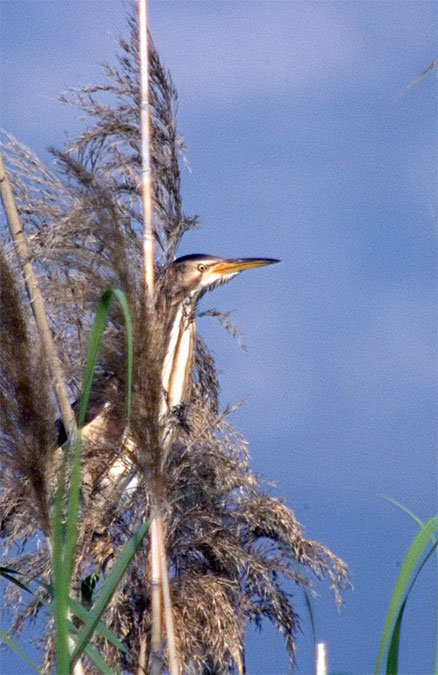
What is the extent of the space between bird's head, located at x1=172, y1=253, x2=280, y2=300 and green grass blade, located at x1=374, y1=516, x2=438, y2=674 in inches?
91.3

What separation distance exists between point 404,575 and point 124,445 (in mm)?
771

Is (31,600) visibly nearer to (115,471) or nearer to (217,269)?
(115,471)

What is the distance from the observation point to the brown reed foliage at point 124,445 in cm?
189

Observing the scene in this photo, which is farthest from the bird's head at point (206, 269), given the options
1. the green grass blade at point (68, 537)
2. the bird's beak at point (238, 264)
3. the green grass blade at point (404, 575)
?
the green grass blade at point (404, 575)

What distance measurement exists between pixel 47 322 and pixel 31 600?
3.86ft

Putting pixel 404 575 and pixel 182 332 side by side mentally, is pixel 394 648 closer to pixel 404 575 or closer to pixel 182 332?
pixel 404 575

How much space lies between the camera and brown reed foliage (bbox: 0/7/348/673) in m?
1.89

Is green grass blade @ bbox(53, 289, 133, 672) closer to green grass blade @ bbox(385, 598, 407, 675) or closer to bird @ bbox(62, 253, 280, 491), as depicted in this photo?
green grass blade @ bbox(385, 598, 407, 675)

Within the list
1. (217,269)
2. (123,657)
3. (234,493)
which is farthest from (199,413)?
(217,269)

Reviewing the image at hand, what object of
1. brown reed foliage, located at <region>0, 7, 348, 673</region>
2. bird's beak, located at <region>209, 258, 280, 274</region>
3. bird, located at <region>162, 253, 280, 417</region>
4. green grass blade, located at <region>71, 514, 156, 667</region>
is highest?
bird's beak, located at <region>209, 258, 280, 274</region>

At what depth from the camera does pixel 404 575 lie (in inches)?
57.8

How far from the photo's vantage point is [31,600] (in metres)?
3.32

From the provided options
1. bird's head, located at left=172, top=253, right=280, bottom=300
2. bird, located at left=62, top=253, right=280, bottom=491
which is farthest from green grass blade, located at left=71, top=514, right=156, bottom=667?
bird's head, located at left=172, top=253, right=280, bottom=300

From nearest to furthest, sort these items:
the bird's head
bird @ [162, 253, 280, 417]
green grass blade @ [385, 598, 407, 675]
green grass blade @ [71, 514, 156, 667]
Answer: green grass blade @ [385, 598, 407, 675] < green grass blade @ [71, 514, 156, 667] < bird @ [162, 253, 280, 417] < the bird's head
